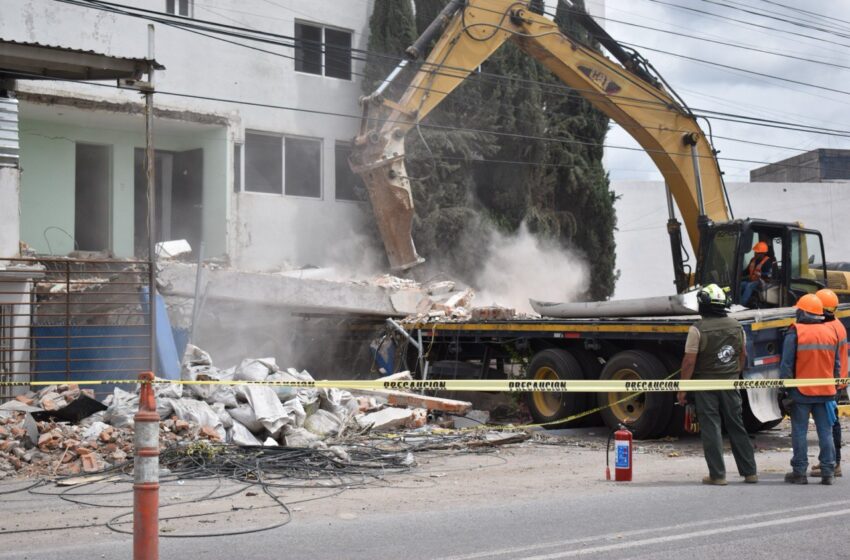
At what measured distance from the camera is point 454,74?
18.0m

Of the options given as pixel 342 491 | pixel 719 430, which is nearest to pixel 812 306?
pixel 719 430

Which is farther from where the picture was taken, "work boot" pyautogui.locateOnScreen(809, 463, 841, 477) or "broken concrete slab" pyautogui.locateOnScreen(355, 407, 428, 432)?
"broken concrete slab" pyautogui.locateOnScreen(355, 407, 428, 432)

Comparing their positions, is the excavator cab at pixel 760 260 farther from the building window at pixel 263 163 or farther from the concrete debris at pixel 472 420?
the building window at pixel 263 163

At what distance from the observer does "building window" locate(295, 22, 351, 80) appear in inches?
952

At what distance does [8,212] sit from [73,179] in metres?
7.73

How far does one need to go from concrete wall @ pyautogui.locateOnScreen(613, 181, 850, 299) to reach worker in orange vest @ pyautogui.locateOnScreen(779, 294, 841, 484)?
29643 mm

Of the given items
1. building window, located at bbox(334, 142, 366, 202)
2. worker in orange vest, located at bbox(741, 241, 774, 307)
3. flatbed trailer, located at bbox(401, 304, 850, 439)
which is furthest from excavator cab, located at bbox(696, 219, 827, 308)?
building window, located at bbox(334, 142, 366, 202)

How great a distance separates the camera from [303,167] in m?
24.2

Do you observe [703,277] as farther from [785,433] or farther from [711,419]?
[711,419]

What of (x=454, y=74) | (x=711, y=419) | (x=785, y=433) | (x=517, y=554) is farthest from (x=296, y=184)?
(x=517, y=554)

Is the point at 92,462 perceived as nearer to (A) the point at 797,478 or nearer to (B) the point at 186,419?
(B) the point at 186,419

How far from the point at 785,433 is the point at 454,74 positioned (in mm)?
8476

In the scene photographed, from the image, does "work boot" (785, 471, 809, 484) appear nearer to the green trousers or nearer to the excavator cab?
the green trousers

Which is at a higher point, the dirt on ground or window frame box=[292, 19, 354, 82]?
window frame box=[292, 19, 354, 82]
